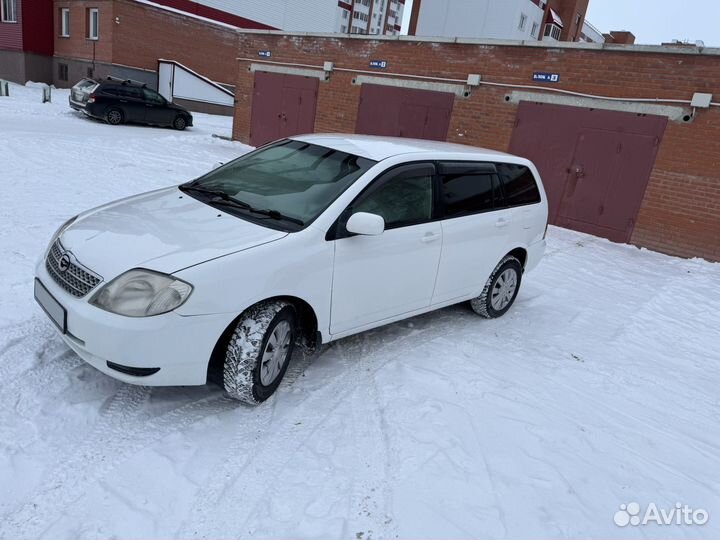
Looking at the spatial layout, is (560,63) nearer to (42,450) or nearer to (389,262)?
(389,262)

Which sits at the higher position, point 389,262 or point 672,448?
point 389,262

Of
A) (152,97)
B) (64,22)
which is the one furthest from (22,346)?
(64,22)

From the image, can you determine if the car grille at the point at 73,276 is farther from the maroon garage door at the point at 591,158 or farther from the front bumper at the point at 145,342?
the maroon garage door at the point at 591,158

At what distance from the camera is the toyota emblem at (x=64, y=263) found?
10.1 ft

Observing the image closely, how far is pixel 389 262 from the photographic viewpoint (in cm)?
378

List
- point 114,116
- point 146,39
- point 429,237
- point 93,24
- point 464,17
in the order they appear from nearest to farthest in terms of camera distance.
A: point 429,237
point 114,116
point 93,24
point 146,39
point 464,17

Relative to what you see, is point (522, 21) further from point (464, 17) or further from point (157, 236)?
point (157, 236)

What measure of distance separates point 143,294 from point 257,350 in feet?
2.34

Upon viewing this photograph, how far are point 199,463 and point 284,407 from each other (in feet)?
2.24

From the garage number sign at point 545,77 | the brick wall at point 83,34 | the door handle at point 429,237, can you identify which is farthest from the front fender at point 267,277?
the brick wall at point 83,34

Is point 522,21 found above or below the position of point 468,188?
above

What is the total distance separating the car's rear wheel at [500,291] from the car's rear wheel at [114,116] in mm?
15752

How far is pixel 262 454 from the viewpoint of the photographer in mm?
2906

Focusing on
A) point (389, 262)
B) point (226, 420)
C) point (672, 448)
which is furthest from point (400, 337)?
point (672, 448)
